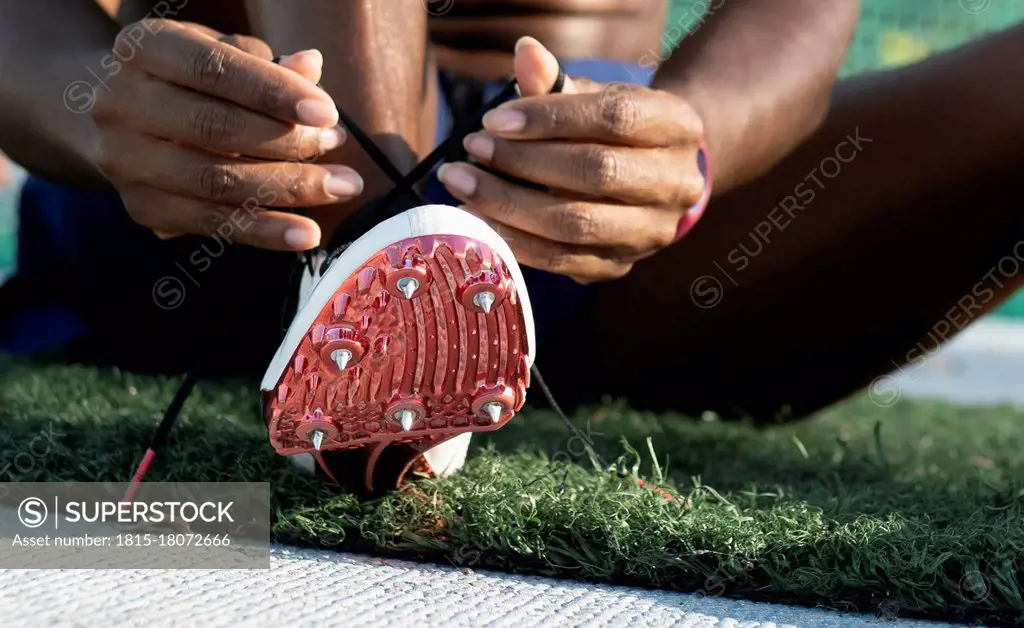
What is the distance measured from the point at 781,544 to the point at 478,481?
29cm

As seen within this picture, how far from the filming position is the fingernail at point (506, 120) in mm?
865

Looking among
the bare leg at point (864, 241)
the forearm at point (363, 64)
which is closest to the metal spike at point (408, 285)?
the forearm at point (363, 64)

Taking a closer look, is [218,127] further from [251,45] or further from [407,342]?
A: [407,342]

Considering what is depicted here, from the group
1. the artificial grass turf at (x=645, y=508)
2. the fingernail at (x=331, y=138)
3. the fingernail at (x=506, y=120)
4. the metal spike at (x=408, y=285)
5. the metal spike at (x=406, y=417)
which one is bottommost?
the artificial grass turf at (x=645, y=508)

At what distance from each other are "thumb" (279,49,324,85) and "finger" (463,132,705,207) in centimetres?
15

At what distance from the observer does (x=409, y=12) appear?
3.27 feet

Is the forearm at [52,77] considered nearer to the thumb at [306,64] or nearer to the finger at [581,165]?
the thumb at [306,64]

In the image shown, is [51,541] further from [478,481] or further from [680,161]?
[680,161]

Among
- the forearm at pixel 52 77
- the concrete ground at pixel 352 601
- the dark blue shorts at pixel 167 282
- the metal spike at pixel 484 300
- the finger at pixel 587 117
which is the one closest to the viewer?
the concrete ground at pixel 352 601

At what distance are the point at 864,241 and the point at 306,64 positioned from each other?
A: 2.73 ft

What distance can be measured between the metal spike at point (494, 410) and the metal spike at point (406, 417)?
59mm

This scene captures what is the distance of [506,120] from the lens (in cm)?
87

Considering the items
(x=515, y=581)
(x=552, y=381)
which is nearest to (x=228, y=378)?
(x=552, y=381)

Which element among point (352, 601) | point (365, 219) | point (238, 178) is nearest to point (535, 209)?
point (365, 219)
